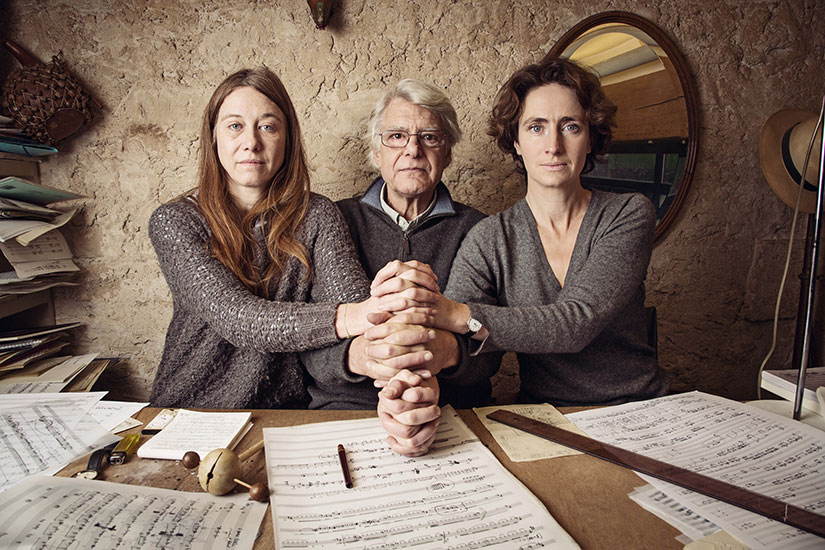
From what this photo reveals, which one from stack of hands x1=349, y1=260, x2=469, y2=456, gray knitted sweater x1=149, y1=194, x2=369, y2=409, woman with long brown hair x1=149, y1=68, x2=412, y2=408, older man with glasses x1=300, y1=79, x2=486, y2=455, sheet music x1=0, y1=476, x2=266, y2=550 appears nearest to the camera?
sheet music x1=0, y1=476, x2=266, y2=550

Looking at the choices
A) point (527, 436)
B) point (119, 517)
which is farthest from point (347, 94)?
point (119, 517)

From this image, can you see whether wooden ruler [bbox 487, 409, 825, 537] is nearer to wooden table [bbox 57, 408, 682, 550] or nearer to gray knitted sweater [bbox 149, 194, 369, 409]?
wooden table [bbox 57, 408, 682, 550]

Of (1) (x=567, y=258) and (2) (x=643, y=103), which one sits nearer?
(1) (x=567, y=258)

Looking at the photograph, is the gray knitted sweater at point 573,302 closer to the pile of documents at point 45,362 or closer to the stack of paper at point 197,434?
the stack of paper at point 197,434

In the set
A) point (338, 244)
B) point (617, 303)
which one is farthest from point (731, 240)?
point (338, 244)

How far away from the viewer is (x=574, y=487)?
0.80 metres

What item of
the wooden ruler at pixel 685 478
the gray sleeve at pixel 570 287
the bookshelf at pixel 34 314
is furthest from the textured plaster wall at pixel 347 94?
the wooden ruler at pixel 685 478

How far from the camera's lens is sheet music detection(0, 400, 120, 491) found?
2.65ft

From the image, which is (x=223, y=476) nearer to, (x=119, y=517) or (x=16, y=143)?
(x=119, y=517)

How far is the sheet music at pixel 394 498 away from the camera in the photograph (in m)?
0.66

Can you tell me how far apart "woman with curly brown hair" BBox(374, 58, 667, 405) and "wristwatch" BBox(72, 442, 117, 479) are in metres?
0.90

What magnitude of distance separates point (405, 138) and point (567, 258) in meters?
0.80

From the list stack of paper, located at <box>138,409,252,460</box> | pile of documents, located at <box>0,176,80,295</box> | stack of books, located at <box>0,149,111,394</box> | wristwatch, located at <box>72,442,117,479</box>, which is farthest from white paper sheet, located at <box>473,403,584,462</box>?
pile of documents, located at <box>0,176,80,295</box>

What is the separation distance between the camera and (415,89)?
71.9 inches
